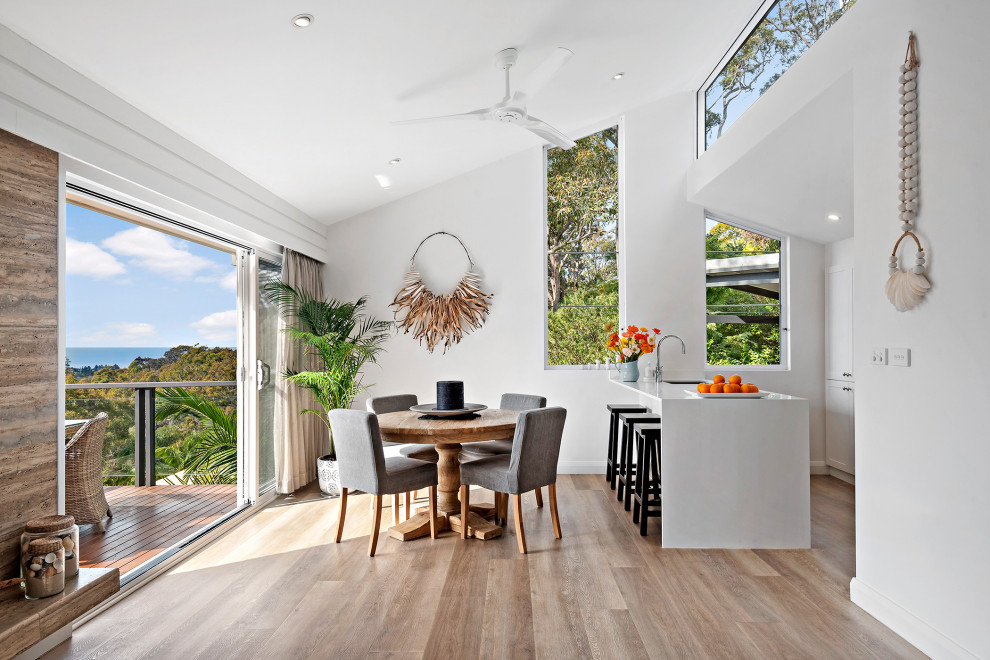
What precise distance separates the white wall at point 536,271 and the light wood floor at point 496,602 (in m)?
1.78

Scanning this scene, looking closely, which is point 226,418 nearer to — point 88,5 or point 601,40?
point 88,5

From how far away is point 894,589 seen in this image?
2.45m

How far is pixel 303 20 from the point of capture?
8.32 feet

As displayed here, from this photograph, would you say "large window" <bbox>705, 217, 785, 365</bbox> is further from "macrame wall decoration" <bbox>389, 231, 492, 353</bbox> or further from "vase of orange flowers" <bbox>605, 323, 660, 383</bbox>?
"macrame wall decoration" <bbox>389, 231, 492, 353</bbox>

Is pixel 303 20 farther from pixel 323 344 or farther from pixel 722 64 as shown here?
pixel 722 64

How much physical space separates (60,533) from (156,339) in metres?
5.05

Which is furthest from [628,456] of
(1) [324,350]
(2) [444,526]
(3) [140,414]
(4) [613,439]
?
(3) [140,414]

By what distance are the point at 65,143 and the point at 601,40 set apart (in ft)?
9.81

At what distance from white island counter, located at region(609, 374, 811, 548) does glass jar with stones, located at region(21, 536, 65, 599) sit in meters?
2.89

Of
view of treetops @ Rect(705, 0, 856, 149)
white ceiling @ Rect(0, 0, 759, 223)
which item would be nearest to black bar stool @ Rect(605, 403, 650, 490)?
view of treetops @ Rect(705, 0, 856, 149)

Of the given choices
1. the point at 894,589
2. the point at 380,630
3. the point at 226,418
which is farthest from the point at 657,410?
the point at 226,418

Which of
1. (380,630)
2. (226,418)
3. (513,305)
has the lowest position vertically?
(380,630)

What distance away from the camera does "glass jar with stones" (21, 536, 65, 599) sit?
6.89 ft

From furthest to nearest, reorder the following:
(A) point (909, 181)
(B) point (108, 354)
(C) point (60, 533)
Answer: (B) point (108, 354) → (A) point (909, 181) → (C) point (60, 533)
